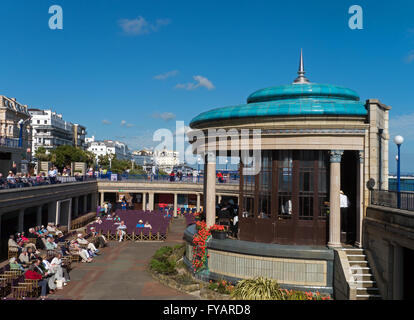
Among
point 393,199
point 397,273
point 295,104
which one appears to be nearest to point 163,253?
point 295,104

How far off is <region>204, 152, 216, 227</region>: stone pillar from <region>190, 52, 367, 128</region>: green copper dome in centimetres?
185

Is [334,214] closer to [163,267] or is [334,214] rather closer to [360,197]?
[360,197]

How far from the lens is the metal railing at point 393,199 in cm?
1170

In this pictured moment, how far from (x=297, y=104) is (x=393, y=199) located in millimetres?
4939

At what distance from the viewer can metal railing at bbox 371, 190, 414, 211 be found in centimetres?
1170

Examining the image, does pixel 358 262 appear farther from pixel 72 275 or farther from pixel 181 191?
pixel 181 191

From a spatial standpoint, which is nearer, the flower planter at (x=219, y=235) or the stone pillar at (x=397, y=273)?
the stone pillar at (x=397, y=273)

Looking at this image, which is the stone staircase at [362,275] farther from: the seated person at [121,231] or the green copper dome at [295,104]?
the seated person at [121,231]

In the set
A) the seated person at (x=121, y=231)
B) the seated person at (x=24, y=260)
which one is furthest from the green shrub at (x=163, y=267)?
the seated person at (x=121, y=231)

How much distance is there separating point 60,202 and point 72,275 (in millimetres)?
14135

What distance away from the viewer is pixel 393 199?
12.8 metres

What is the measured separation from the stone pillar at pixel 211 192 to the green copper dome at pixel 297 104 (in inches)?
72.6
